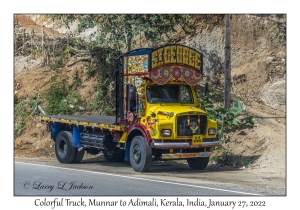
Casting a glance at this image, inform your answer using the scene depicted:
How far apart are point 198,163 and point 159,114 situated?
2578mm

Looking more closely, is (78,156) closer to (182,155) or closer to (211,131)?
(182,155)

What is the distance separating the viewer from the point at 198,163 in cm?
1752

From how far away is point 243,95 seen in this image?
28531 mm

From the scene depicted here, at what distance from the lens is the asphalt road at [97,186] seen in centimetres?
1250

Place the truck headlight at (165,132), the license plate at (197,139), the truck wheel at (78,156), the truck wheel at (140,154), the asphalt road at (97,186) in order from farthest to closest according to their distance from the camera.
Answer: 1. the truck wheel at (78,156)
2. the license plate at (197,139)
3. the truck wheel at (140,154)
4. the truck headlight at (165,132)
5. the asphalt road at (97,186)

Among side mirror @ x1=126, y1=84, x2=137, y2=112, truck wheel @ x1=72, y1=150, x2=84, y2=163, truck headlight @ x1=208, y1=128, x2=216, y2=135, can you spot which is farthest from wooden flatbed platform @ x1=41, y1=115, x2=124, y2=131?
truck headlight @ x1=208, y1=128, x2=216, y2=135

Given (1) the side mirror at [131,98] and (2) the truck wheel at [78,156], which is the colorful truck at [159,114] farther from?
(2) the truck wheel at [78,156]

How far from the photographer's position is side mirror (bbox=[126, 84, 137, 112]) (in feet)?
53.9

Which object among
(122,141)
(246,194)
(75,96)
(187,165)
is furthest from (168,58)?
(75,96)

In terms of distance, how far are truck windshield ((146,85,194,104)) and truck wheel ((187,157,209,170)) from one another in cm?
190

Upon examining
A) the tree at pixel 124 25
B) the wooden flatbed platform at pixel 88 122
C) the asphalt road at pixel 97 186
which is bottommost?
the asphalt road at pixel 97 186

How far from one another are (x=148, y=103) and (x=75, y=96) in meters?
12.4

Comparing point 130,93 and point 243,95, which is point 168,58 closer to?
point 130,93

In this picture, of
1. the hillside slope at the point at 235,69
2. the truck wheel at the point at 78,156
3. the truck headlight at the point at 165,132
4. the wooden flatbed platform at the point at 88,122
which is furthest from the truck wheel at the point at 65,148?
the truck headlight at the point at 165,132
